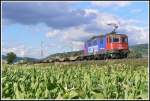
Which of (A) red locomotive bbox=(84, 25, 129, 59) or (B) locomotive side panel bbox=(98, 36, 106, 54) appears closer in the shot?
(A) red locomotive bbox=(84, 25, 129, 59)

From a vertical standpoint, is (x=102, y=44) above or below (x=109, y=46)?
above

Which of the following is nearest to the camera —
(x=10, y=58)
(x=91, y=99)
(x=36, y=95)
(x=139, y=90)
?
(x=91, y=99)

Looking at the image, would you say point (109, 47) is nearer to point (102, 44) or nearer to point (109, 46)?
point (109, 46)

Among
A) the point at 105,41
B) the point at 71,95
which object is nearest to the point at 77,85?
the point at 71,95

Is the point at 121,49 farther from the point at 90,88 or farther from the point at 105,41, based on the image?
the point at 90,88

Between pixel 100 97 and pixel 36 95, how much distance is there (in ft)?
3.04

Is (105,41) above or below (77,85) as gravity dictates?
above

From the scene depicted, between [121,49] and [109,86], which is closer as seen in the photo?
[109,86]

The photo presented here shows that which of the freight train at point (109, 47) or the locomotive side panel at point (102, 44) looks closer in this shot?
the freight train at point (109, 47)

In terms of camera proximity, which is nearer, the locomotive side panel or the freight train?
the freight train

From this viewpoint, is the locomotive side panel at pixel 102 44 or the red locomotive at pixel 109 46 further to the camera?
the locomotive side panel at pixel 102 44

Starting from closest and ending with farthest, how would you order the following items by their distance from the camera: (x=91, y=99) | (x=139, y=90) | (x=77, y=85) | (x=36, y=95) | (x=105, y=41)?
1. (x=91, y=99)
2. (x=36, y=95)
3. (x=139, y=90)
4. (x=77, y=85)
5. (x=105, y=41)

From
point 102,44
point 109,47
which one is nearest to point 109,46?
point 109,47

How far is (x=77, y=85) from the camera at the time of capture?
7.20 meters
